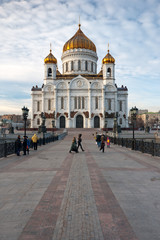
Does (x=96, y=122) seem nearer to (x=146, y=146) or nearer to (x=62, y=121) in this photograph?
(x=62, y=121)

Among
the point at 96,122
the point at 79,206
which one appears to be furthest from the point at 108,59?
the point at 79,206

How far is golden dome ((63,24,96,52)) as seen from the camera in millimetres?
59062

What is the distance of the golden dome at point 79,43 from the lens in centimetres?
5906

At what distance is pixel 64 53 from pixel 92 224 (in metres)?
61.3

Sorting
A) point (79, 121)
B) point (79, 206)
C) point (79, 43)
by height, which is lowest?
point (79, 206)

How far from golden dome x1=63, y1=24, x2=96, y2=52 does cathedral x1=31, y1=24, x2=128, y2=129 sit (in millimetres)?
1244

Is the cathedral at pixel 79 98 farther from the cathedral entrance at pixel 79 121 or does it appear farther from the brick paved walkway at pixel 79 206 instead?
the brick paved walkway at pixel 79 206

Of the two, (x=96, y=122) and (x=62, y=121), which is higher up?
(x=62, y=121)

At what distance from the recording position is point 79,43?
59.0m

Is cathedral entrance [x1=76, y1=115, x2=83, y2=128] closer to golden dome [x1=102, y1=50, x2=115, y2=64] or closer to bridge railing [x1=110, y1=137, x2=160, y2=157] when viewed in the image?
golden dome [x1=102, y1=50, x2=115, y2=64]

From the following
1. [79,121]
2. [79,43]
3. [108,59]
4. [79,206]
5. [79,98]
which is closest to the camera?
[79,206]

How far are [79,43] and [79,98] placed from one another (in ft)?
58.7

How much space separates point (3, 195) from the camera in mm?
5391

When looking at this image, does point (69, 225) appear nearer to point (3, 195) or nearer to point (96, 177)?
point (3, 195)
